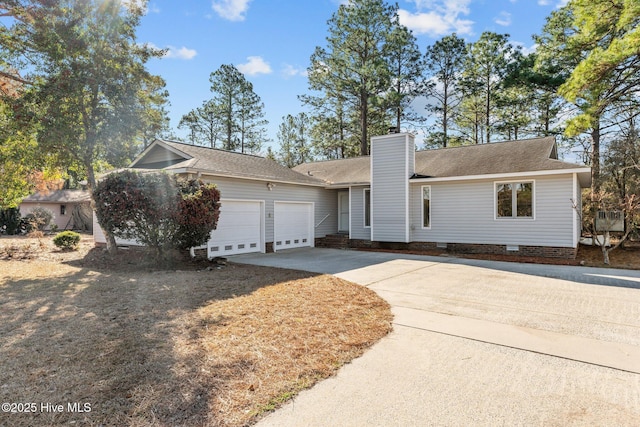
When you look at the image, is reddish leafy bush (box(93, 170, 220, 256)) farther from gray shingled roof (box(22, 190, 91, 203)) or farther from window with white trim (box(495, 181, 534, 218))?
gray shingled roof (box(22, 190, 91, 203))

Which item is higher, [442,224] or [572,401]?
[442,224]

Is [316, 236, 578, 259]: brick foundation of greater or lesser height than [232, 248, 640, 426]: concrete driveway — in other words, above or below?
above

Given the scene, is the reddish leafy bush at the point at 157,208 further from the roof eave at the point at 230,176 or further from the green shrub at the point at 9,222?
the green shrub at the point at 9,222

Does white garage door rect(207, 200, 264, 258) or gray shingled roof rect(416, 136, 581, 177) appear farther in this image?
gray shingled roof rect(416, 136, 581, 177)

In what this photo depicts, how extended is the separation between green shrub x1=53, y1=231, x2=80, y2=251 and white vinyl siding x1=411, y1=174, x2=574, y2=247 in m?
13.2

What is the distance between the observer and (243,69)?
3072 cm

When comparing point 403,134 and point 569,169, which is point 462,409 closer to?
point 569,169

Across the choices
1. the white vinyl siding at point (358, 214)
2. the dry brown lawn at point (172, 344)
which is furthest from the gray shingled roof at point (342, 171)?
the dry brown lawn at point (172, 344)

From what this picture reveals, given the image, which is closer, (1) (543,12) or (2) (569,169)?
(2) (569,169)

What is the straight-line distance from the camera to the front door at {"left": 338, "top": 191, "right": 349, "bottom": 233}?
55.9 feet

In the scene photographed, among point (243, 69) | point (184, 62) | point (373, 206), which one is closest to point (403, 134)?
point (373, 206)

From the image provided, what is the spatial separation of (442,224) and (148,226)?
10.3 metres

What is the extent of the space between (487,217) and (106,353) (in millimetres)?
12370

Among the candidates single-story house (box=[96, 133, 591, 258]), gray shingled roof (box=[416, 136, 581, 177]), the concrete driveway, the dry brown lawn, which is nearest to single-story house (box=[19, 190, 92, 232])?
single-story house (box=[96, 133, 591, 258])
